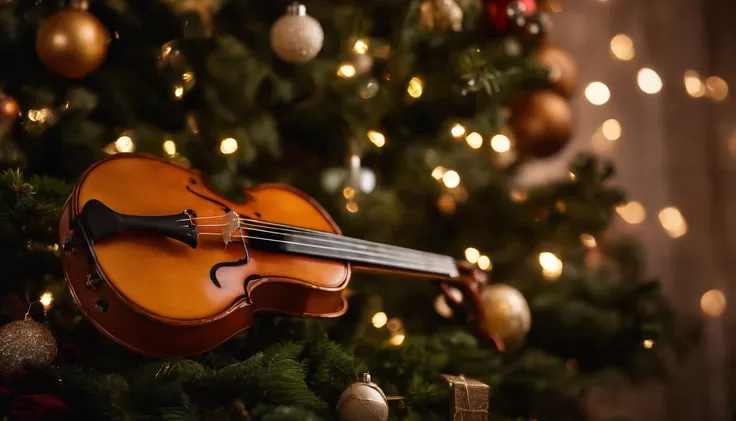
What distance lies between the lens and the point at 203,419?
612 millimetres

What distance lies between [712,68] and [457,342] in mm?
1361

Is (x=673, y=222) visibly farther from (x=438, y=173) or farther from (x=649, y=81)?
(x=438, y=173)

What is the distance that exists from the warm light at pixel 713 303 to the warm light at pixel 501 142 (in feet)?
2.71

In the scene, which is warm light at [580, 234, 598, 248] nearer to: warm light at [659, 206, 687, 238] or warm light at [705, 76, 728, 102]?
warm light at [659, 206, 687, 238]

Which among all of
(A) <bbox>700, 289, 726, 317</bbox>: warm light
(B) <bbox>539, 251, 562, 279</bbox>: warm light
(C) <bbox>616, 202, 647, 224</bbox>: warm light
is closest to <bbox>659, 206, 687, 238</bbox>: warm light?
(C) <bbox>616, 202, 647, 224</bbox>: warm light

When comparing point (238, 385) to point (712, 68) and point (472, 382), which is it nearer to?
point (472, 382)

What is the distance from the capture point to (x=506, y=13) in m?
1.25

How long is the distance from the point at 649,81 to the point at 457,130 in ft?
2.95

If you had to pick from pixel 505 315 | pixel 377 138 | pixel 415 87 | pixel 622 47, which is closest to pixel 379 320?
pixel 505 315

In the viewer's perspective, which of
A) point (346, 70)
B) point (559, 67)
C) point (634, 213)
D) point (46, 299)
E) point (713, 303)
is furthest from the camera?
point (634, 213)

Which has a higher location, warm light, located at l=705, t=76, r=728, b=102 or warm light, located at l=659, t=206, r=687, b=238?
warm light, located at l=705, t=76, r=728, b=102

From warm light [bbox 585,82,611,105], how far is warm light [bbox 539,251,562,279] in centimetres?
75

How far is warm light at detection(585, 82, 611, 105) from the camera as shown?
183 cm

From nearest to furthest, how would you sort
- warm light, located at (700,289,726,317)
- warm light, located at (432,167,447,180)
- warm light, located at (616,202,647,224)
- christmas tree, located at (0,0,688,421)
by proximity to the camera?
1. christmas tree, located at (0,0,688,421)
2. warm light, located at (432,167,447,180)
3. warm light, located at (700,289,726,317)
4. warm light, located at (616,202,647,224)
